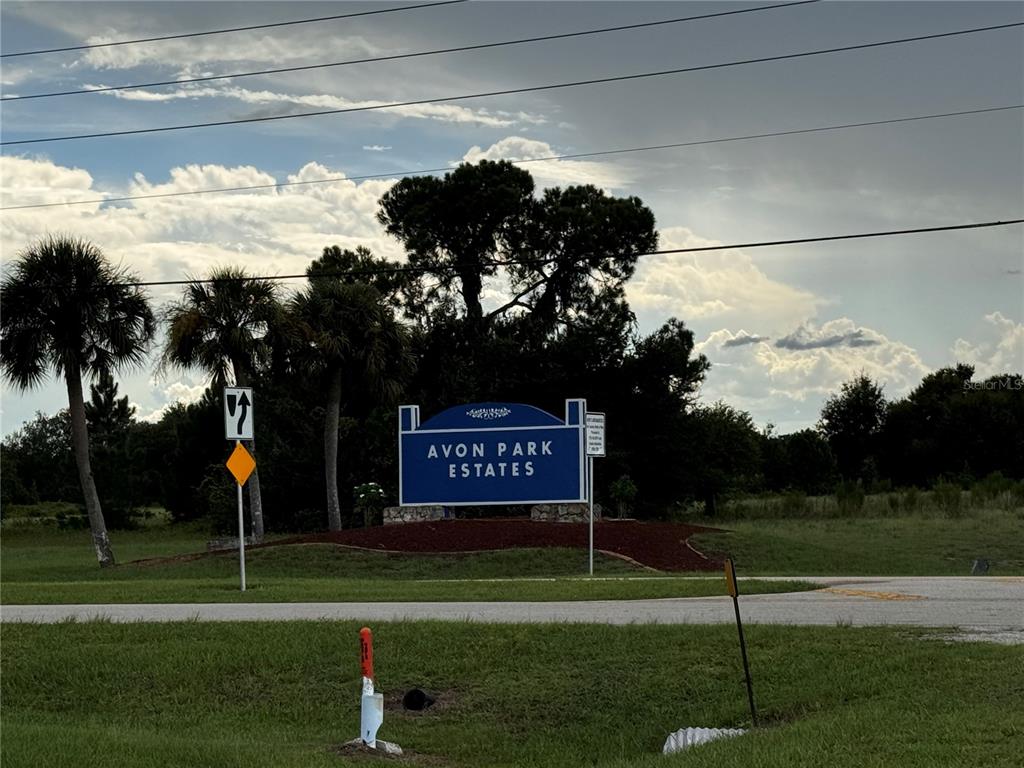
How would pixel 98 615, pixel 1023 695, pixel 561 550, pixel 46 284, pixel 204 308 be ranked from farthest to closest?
pixel 204 308, pixel 46 284, pixel 561 550, pixel 98 615, pixel 1023 695

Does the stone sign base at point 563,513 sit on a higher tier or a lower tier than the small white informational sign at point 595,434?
lower

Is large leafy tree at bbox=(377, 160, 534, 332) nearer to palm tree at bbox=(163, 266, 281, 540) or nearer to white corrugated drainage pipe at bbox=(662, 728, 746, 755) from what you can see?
palm tree at bbox=(163, 266, 281, 540)

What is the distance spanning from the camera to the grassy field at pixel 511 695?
9.48m

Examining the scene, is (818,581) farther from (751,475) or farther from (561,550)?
(751,475)

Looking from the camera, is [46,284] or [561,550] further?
[46,284]

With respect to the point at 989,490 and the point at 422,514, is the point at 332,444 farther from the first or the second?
the point at 989,490

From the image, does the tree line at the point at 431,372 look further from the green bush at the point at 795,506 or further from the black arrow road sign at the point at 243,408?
the black arrow road sign at the point at 243,408

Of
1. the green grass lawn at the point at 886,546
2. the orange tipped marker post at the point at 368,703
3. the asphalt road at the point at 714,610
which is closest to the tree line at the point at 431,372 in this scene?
the green grass lawn at the point at 886,546

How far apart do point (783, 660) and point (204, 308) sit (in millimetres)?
25166

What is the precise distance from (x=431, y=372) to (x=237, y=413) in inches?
1181

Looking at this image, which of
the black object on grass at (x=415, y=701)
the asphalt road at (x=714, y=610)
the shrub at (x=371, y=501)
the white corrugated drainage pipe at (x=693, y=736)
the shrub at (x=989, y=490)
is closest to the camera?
the white corrugated drainage pipe at (x=693, y=736)

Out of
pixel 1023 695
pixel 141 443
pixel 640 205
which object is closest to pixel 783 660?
pixel 1023 695

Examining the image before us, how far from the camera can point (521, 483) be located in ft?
106

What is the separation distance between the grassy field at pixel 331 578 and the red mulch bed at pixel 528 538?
0.70 metres
